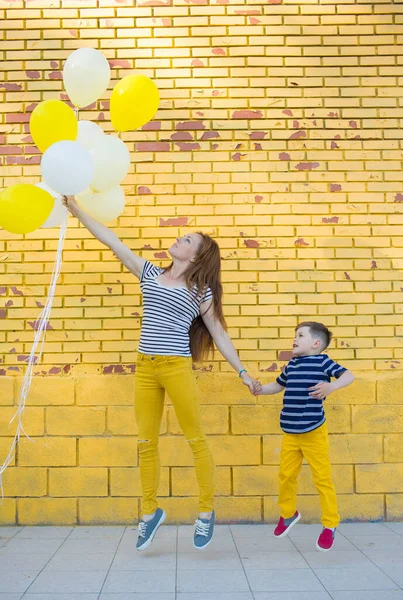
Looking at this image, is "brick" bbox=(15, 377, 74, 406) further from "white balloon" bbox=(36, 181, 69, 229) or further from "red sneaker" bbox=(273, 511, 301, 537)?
"red sneaker" bbox=(273, 511, 301, 537)

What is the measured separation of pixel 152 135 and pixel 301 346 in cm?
181

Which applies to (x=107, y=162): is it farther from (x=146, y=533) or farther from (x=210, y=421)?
(x=146, y=533)

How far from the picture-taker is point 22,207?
3.00 meters

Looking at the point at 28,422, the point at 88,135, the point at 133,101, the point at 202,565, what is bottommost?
the point at 202,565

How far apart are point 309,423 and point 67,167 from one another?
6.15ft

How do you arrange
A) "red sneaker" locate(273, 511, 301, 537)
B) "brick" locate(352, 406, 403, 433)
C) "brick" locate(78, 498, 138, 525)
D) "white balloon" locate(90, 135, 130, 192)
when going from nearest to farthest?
1. "white balloon" locate(90, 135, 130, 192)
2. "red sneaker" locate(273, 511, 301, 537)
3. "brick" locate(78, 498, 138, 525)
4. "brick" locate(352, 406, 403, 433)

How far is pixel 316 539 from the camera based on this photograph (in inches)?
145

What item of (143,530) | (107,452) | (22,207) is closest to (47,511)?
(107,452)

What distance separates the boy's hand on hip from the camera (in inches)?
134

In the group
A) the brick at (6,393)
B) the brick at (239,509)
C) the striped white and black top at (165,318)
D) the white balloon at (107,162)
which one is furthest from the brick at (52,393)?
the white balloon at (107,162)

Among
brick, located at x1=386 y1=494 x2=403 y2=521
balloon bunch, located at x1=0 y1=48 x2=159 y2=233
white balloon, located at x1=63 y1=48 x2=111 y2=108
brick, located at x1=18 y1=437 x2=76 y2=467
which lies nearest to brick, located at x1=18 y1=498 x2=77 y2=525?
brick, located at x1=18 y1=437 x2=76 y2=467

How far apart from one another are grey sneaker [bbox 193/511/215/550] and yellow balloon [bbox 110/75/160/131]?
2.19 metres

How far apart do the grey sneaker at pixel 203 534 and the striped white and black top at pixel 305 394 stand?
26.3 inches

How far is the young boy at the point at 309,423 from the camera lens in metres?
3.41
